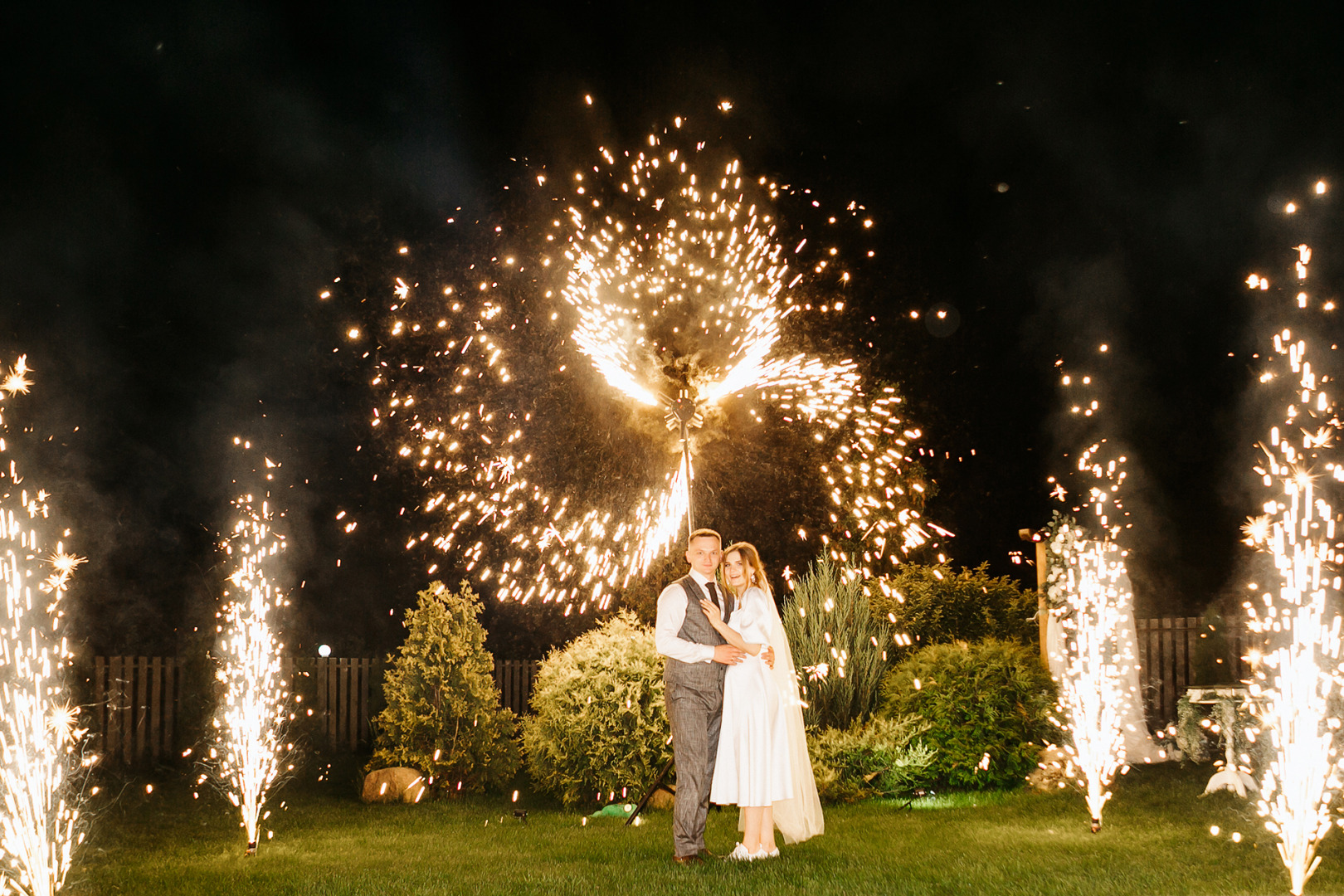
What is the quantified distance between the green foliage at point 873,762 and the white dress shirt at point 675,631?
126 inches

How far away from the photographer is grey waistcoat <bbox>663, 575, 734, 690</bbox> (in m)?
6.06

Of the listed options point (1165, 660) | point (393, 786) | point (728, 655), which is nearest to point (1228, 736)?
point (1165, 660)

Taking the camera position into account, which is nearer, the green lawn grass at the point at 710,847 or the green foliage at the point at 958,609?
the green lawn grass at the point at 710,847

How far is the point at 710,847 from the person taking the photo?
21.8 feet

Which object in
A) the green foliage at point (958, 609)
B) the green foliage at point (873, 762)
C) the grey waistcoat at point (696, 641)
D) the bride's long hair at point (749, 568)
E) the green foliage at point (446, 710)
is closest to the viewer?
the grey waistcoat at point (696, 641)

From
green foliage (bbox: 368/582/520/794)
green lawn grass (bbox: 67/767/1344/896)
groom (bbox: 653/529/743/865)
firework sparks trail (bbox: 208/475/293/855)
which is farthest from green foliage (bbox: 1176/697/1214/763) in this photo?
firework sparks trail (bbox: 208/475/293/855)

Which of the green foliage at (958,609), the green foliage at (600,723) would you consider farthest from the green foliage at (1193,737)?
the green foliage at (600,723)

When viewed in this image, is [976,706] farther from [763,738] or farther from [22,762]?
[22,762]

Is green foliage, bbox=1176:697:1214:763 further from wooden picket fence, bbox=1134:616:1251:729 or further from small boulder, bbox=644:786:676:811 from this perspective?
small boulder, bbox=644:786:676:811

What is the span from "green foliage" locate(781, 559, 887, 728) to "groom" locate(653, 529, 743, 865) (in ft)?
11.9

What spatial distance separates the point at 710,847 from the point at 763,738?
1.24m

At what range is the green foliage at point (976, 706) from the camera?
8797 mm

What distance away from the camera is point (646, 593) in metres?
14.6

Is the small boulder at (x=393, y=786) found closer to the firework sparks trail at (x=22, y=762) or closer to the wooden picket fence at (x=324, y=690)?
the wooden picket fence at (x=324, y=690)
